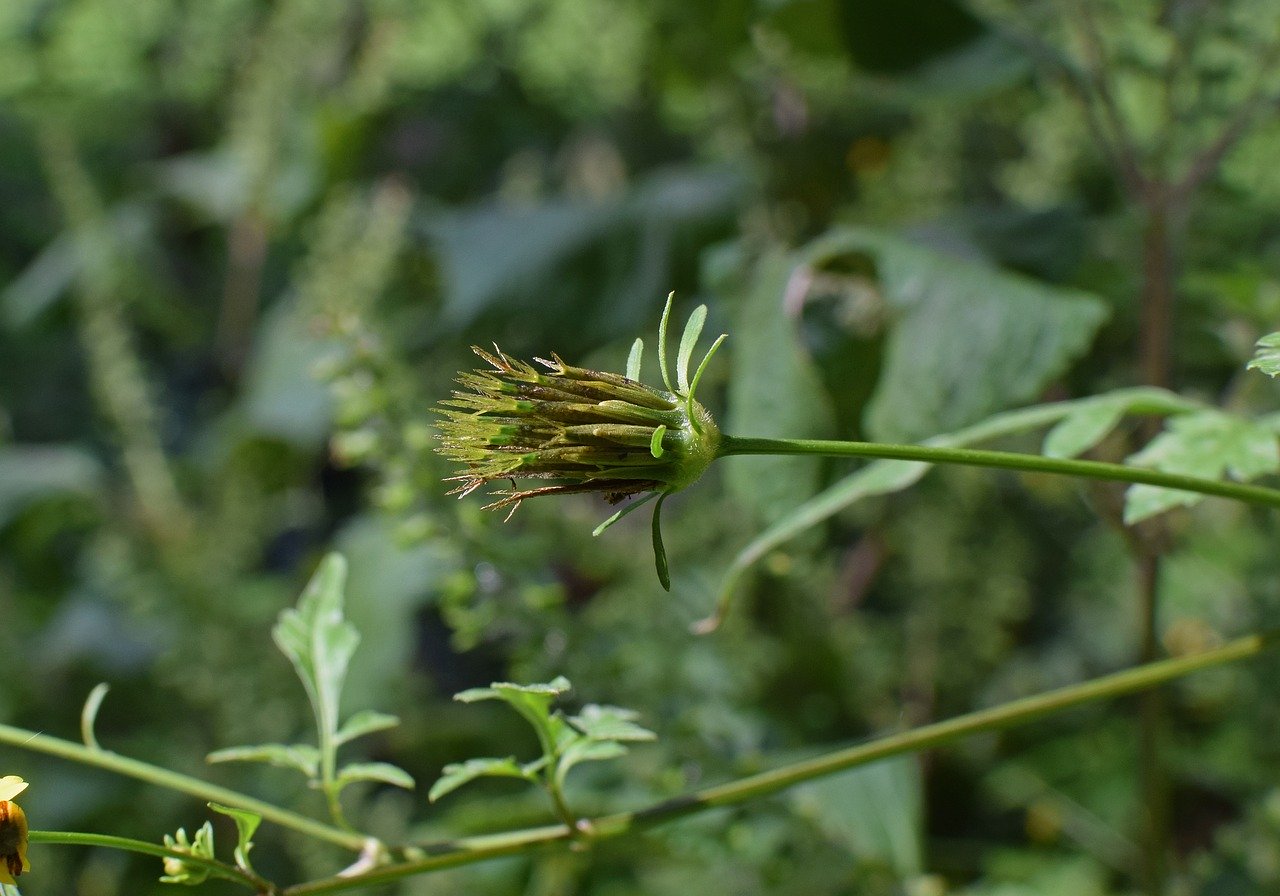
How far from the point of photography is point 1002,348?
2.18 ft

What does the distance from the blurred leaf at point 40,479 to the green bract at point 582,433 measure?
1136mm

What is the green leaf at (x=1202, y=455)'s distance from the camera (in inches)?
16.7

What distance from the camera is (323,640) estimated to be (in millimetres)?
450

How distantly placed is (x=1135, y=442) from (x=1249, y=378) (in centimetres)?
34

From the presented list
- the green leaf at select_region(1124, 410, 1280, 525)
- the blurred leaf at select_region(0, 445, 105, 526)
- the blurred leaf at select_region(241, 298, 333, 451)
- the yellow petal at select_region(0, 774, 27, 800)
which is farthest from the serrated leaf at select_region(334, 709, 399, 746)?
the blurred leaf at select_region(0, 445, 105, 526)

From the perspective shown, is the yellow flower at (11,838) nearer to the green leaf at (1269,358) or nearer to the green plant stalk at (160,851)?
the green plant stalk at (160,851)

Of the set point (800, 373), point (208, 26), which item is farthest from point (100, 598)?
point (800, 373)

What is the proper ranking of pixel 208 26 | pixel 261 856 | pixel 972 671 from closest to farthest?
pixel 972 671, pixel 261 856, pixel 208 26

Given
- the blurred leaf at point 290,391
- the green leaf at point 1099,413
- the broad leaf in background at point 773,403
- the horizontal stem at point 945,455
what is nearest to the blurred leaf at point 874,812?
the broad leaf in background at point 773,403

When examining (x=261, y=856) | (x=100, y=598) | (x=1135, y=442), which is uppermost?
(x=1135, y=442)

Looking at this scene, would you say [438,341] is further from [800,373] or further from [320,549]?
[800,373]

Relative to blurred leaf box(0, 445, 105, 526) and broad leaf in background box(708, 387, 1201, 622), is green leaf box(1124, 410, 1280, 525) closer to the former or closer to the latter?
broad leaf in background box(708, 387, 1201, 622)

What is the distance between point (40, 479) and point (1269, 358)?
1.29 metres

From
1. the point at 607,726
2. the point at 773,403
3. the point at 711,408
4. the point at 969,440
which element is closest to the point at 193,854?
the point at 607,726
